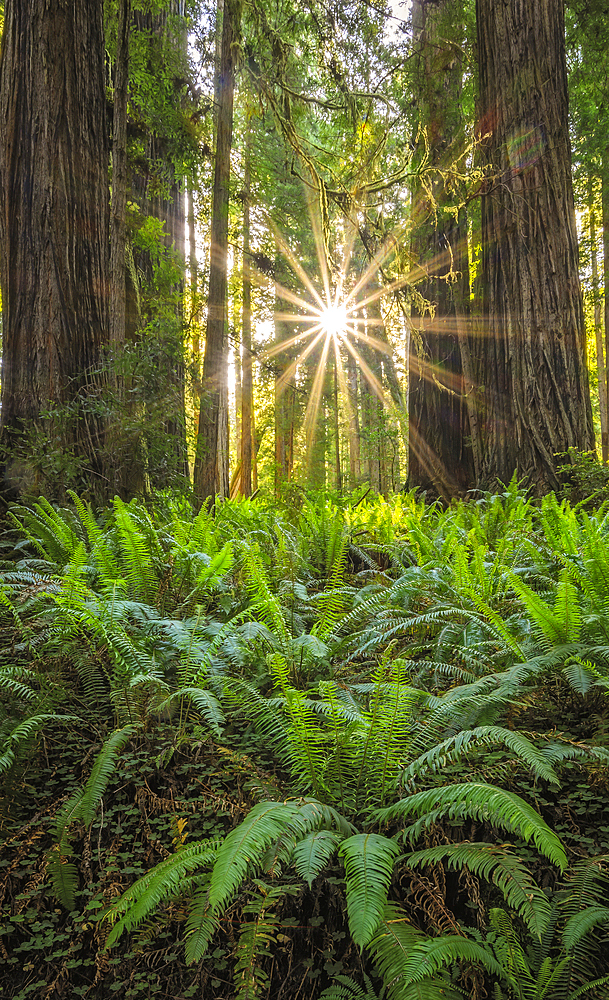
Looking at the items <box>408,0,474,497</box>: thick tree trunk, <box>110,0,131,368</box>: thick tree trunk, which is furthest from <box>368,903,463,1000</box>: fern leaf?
<box>408,0,474,497</box>: thick tree trunk

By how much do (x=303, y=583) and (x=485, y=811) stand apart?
2.04 m

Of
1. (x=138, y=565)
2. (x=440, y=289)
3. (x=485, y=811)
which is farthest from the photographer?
(x=440, y=289)

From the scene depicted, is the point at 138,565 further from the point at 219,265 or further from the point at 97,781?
the point at 219,265

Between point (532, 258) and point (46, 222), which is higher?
point (46, 222)

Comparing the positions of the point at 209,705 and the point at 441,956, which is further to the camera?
the point at 209,705

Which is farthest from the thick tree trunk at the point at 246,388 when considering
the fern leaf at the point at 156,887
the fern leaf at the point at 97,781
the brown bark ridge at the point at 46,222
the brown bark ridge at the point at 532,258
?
the fern leaf at the point at 156,887

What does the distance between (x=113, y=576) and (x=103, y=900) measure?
177cm

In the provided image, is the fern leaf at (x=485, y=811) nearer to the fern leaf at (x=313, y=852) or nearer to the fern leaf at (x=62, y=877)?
the fern leaf at (x=313, y=852)

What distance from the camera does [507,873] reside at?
120 cm

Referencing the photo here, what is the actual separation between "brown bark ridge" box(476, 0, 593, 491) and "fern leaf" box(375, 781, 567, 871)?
14.7ft

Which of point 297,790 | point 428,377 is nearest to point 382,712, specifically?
point 297,790

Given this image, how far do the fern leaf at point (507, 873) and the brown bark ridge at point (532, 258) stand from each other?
4.53 meters

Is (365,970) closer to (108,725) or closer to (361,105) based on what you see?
(108,725)

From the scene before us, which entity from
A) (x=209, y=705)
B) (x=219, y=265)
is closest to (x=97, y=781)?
(x=209, y=705)
